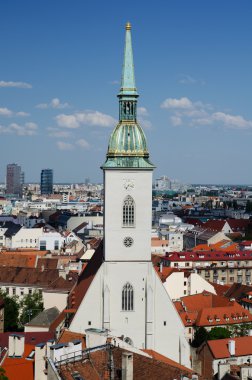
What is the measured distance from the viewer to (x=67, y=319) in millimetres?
55688

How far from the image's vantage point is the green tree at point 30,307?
253ft

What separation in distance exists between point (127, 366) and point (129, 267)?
2085cm

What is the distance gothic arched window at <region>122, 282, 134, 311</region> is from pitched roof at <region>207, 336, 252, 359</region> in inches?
399

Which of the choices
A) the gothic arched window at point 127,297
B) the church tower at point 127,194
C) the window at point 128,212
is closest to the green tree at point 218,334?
the gothic arched window at point 127,297

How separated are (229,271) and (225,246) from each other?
2193 cm

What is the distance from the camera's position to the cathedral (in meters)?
51.4

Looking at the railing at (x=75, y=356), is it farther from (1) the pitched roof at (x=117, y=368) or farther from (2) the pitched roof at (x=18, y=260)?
(2) the pitched roof at (x=18, y=260)

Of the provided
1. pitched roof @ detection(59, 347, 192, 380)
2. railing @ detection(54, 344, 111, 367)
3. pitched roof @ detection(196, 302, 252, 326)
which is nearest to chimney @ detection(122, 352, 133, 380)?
pitched roof @ detection(59, 347, 192, 380)

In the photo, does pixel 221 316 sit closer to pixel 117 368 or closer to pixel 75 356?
pixel 117 368

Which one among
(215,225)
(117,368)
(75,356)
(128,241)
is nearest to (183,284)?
(128,241)

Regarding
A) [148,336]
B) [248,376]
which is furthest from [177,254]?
[248,376]

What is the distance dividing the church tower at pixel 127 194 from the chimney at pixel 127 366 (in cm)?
2094

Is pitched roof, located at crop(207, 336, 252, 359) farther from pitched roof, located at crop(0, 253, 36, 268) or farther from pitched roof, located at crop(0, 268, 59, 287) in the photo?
pitched roof, located at crop(0, 253, 36, 268)

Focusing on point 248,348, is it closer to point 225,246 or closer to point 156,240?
point 225,246
